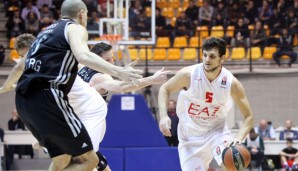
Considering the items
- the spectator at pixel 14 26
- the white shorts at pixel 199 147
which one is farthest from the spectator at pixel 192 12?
the white shorts at pixel 199 147

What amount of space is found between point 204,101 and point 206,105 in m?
0.04

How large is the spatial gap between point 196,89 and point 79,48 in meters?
2.00

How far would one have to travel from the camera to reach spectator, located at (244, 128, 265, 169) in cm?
1551

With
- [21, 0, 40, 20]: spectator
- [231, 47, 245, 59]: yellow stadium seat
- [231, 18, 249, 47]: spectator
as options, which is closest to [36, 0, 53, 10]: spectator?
[21, 0, 40, 20]: spectator

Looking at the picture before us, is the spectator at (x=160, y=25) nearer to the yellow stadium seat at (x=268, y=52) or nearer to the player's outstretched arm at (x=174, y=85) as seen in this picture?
the yellow stadium seat at (x=268, y=52)

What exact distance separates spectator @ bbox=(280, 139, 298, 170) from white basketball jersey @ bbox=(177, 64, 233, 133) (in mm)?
8446

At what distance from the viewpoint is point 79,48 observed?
5.64 m

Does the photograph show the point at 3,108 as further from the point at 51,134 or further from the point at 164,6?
the point at 51,134

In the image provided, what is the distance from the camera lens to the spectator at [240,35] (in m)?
19.2

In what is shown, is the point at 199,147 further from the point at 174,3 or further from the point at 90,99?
the point at 174,3

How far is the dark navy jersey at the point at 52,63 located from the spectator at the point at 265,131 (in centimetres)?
1103

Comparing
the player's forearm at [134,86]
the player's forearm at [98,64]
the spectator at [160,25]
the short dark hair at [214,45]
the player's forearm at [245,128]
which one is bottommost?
the player's forearm at [245,128]

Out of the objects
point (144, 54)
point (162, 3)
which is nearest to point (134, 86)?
point (144, 54)

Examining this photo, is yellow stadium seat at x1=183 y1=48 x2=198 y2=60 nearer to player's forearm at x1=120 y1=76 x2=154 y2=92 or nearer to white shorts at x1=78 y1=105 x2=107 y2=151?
white shorts at x1=78 y1=105 x2=107 y2=151
